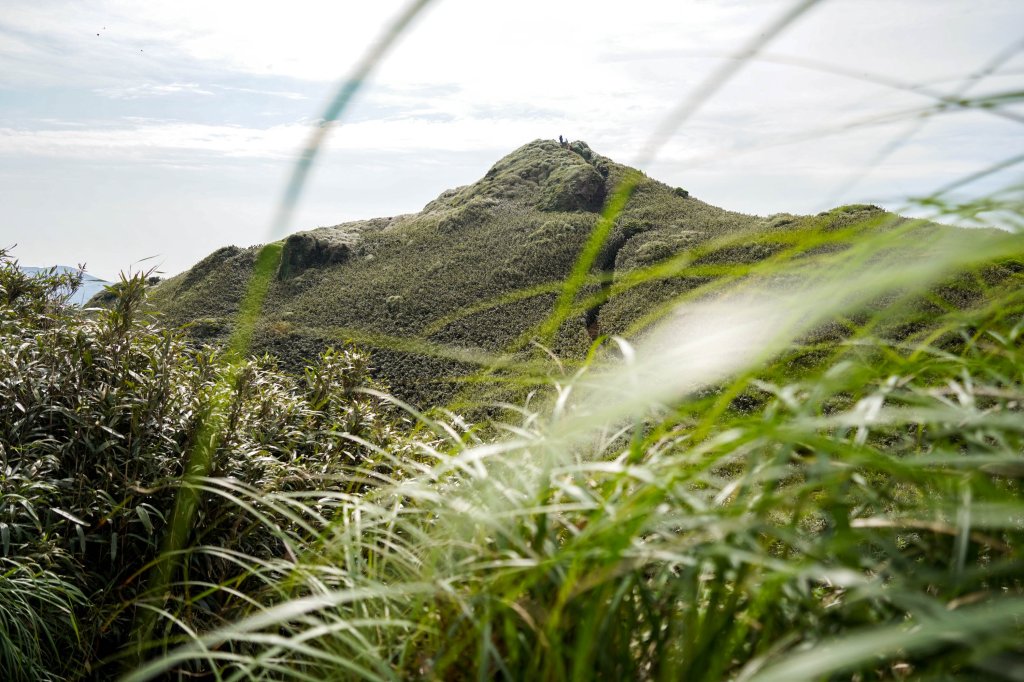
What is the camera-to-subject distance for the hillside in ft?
73.9

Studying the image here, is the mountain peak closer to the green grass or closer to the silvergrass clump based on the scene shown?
the green grass

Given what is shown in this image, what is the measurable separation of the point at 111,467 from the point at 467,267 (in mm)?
26982

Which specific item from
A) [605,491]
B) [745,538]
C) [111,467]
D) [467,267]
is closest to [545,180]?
[467,267]

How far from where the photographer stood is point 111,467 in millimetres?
2633

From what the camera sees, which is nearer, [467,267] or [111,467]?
[111,467]

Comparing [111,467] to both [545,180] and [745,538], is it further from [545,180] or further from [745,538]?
[545,180]

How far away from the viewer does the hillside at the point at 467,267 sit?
2252 cm

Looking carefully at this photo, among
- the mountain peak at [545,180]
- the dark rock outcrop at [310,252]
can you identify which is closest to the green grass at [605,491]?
the dark rock outcrop at [310,252]

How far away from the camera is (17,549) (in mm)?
2451

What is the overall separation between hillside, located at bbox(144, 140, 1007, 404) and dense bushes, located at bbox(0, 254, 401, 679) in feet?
49.9

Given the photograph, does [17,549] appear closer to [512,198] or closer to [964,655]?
[964,655]

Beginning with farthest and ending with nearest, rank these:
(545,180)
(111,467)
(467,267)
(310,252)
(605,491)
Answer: (545,180) < (310,252) < (467,267) < (111,467) < (605,491)

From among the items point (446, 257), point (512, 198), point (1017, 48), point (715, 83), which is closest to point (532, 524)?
point (715, 83)

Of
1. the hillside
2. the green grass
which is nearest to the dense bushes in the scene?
the green grass
